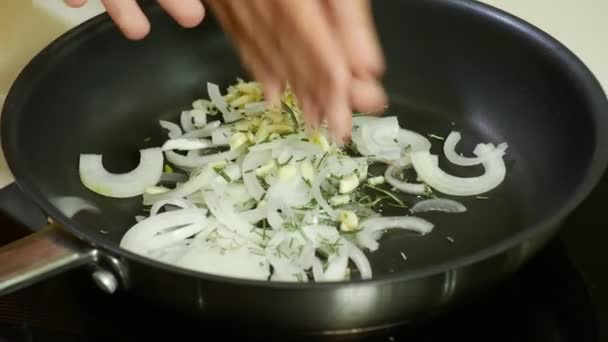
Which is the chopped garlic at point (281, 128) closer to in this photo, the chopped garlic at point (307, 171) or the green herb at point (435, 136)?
the chopped garlic at point (307, 171)

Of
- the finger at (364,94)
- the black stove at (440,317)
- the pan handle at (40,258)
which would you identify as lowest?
the black stove at (440,317)

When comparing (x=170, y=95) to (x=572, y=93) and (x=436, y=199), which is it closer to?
(x=436, y=199)

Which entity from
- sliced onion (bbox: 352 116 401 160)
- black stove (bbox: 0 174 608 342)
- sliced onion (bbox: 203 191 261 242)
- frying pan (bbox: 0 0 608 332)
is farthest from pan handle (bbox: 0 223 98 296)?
sliced onion (bbox: 352 116 401 160)

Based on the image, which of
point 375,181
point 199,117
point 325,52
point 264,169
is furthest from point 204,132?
point 325,52

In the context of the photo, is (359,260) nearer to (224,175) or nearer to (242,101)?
(224,175)

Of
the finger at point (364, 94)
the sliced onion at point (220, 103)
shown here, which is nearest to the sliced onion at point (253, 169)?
the sliced onion at point (220, 103)

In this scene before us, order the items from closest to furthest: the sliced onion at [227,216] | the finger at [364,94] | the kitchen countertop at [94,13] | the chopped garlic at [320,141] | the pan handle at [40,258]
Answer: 1. the pan handle at [40,258]
2. the finger at [364,94]
3. the sliced onion at [227,216]
4. the chopped garlic at [320,141]
5. the kitchen countertop at [94,13]

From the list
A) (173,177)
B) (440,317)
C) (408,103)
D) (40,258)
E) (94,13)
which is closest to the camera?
(40,258)
